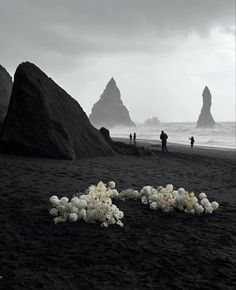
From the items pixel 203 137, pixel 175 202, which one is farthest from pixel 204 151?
pixel 203 137

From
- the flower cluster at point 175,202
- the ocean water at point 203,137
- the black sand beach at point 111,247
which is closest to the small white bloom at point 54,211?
the black sand beach at point 111,247

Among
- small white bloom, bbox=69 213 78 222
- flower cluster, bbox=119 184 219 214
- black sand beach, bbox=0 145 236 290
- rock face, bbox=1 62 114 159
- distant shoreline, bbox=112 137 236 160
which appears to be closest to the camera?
black sand beach, bbox=0 145 236 290

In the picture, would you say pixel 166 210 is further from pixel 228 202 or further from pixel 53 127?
pixel 53 127

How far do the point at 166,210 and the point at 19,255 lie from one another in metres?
4.44

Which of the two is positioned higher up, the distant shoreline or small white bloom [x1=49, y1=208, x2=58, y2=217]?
the distant shoreline

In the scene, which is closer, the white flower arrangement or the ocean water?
the white flower arrangement

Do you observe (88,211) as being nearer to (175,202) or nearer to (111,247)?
(111,247)

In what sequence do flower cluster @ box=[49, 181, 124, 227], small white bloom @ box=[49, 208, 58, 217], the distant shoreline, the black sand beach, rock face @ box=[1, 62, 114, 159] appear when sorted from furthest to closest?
1. the distant shoreline
2. rock face @ box=[1, 62, 114, 159]
3. small white bloom @ box=[49, 208, 58, 217]
4. flower cluster @ box=[49, 181, 124, 227]
5. the black sand beach

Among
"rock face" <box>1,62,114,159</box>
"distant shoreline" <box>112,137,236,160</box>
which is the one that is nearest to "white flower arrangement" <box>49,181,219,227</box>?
"rock face" <box>1,62,114,159</box>

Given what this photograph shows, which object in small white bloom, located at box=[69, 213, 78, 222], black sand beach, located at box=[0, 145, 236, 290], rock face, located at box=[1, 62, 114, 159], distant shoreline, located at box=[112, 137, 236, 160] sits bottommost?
black sand beach, located at box=[0, 145, 236, 290]

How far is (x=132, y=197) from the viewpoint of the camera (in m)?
11.4

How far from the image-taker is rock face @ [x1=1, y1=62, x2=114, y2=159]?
63.2ft

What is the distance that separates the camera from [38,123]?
19.4 metres

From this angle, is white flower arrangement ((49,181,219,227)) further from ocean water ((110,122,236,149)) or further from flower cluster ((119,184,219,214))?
ocean water ((110,122,236,149))
